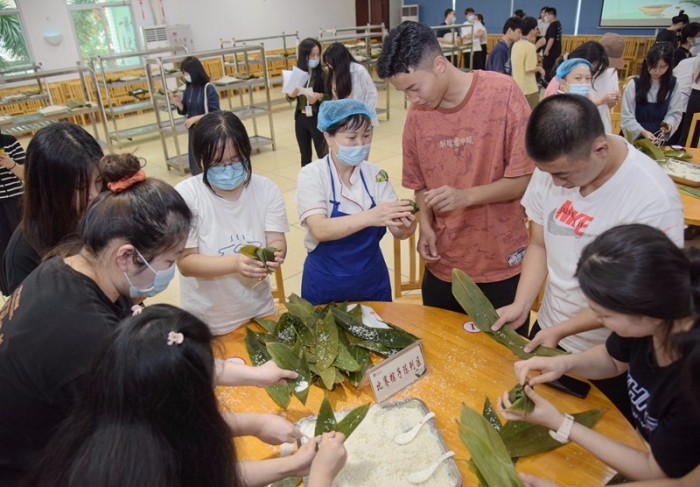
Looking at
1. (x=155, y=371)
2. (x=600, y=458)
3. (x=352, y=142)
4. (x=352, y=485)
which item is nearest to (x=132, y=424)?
(x=155, y=371)

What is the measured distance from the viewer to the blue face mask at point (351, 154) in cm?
181

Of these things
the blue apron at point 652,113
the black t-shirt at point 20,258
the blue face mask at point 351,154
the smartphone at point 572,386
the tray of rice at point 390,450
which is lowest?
the tray of rice at point 390,450

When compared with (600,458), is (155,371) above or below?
above

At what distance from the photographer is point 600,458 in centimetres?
110

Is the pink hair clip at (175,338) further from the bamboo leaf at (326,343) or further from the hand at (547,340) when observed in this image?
the hand at (547,340)

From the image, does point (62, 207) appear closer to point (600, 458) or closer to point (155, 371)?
point (155, 371)

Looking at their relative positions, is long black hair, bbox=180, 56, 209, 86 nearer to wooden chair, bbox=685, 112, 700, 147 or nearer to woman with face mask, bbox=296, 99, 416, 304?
woman with face mask, bbox=296, 99, 416, 304

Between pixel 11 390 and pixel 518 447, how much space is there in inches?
46.7

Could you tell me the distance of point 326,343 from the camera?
60.7 inches

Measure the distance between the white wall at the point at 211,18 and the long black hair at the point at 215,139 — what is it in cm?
829

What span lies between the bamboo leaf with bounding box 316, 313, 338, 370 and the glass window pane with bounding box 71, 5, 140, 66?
8743 millimetres

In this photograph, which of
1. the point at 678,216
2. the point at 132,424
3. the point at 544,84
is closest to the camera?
the point at 132,424

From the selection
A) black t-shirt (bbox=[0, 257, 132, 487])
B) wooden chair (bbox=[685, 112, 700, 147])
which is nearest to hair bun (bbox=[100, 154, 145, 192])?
black t-shirt (bbox=[0, 257, 132, 487])

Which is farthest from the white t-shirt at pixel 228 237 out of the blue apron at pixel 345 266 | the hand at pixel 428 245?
the hand at pixel 428 245
